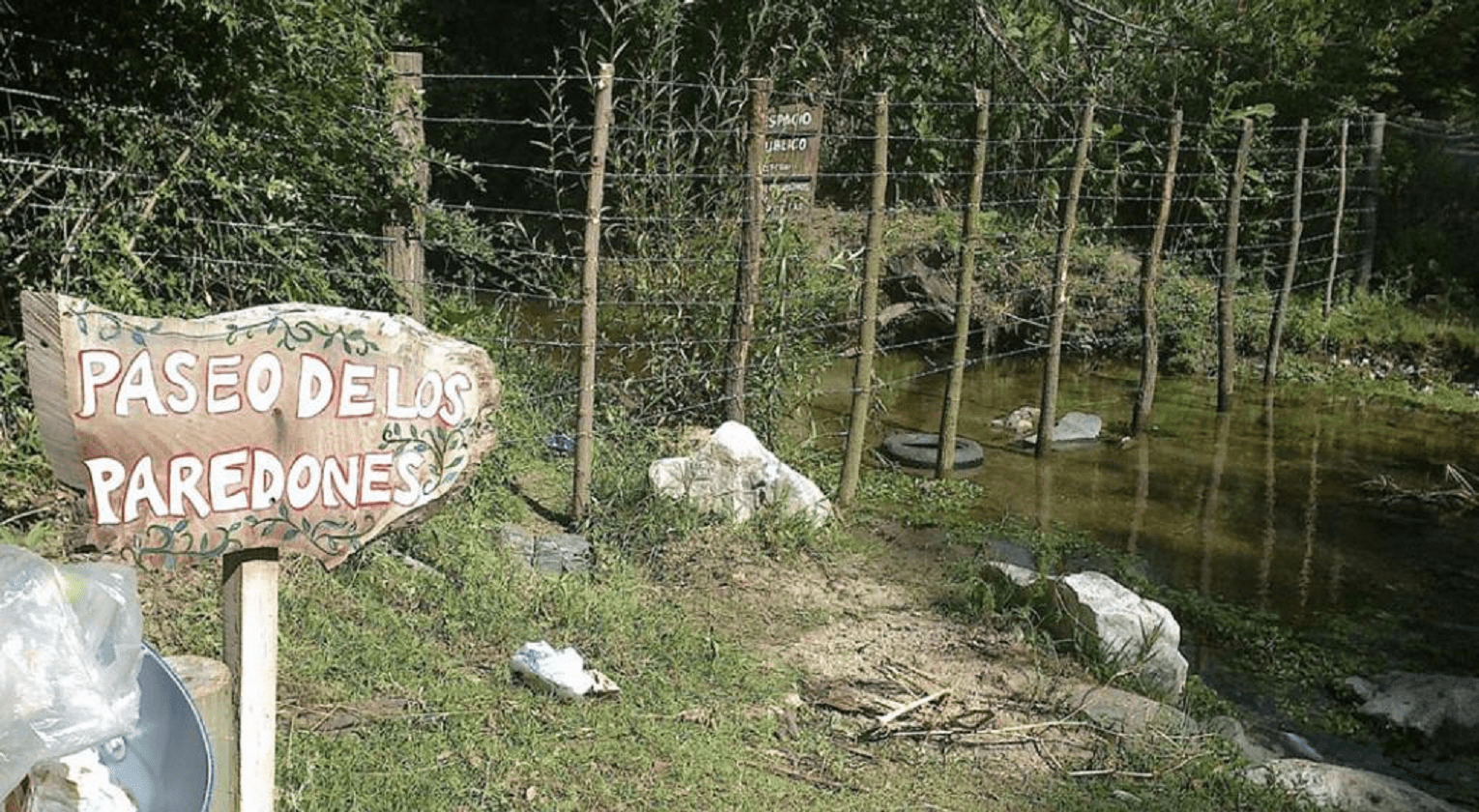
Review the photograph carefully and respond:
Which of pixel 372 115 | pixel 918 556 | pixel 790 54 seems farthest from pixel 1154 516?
pixel 790 54

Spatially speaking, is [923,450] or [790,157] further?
[923,450]

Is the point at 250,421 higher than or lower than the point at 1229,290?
higher

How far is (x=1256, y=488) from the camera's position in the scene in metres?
8.35

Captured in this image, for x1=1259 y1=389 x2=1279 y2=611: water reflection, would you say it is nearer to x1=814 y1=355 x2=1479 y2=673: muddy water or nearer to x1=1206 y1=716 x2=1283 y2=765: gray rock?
x1=814 y1=355 x2=1479 y2=673: muddy water

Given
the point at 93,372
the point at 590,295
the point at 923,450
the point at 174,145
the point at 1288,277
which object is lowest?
the point at 923,450

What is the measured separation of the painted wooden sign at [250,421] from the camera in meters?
2.79

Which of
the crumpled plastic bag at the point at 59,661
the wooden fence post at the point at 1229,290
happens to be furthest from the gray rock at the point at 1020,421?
the crumpled plastic bag at the point at 59,661

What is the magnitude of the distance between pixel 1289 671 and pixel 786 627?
199cm

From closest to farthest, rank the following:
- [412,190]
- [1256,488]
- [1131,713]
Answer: [1131,713], [412,190], [1256,488]

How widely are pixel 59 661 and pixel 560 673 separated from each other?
2334 millimetres

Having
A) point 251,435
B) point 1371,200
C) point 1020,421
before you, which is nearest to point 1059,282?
point 1020,421

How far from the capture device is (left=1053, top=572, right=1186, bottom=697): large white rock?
5062 millimetres

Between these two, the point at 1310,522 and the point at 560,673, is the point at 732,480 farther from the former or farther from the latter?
the point at 1310,522

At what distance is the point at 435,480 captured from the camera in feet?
10.4
